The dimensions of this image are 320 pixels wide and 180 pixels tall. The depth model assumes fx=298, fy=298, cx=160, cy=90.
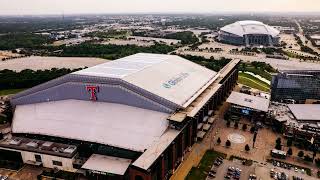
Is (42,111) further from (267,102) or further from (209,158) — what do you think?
(267,102)

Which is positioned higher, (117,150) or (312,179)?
(117,150)

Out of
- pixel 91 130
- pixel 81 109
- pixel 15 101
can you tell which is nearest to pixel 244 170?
pixel 91 130

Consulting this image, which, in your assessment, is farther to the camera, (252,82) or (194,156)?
(252,82)

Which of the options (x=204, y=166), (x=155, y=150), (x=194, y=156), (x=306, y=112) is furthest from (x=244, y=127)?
(x=155, y=150)

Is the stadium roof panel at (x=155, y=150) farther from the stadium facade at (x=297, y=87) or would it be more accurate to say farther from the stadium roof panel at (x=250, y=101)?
the stadium facade at (x=297, y=87)

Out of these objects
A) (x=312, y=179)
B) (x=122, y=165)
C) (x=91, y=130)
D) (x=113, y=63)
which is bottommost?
(x=312, y=179)

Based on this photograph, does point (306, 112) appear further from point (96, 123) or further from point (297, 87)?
point (96, 123)

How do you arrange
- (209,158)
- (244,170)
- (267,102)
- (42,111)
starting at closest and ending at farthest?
1. (244,170)
2. (209,158)
3. (42,111)
4. (267,102)

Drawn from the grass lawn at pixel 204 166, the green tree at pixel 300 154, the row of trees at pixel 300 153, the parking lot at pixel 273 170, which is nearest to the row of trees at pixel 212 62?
the row of trees at pixel 300 153
